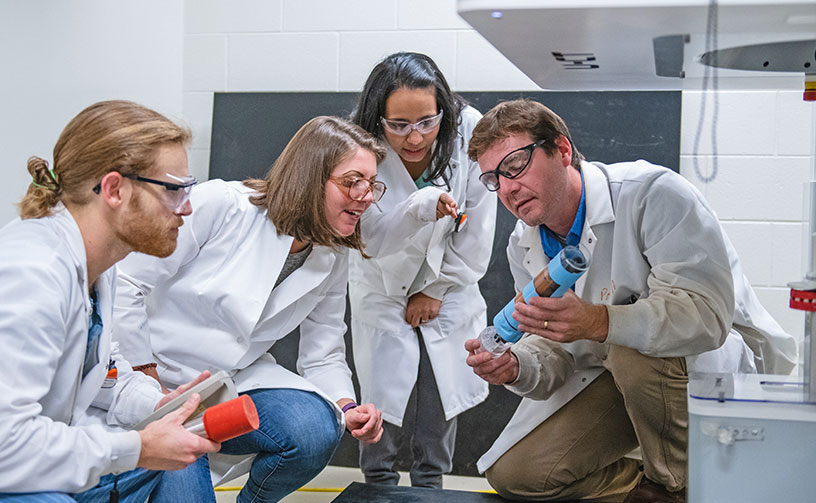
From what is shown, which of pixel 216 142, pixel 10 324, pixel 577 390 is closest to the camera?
pixel 10 324

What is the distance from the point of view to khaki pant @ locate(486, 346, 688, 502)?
1.78 m

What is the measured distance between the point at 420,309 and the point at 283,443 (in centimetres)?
67

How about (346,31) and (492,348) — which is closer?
(492,348)

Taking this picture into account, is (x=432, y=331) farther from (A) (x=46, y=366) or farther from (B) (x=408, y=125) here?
(A) (x=46, y=366)

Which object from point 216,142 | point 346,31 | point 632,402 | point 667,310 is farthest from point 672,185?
point 216,142

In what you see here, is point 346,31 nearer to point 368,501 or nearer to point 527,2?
point 368,501

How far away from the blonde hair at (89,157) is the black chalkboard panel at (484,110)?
156cm

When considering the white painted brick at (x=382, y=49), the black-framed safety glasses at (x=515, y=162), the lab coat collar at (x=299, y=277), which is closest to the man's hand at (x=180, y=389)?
the lab coat collar at (x=299, y=277)

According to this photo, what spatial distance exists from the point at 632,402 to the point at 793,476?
20.4 inches

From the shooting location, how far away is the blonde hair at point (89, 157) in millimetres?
1349

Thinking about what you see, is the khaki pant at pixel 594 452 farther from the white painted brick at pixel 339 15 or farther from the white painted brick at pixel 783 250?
the white painted brick at pixel 339 15

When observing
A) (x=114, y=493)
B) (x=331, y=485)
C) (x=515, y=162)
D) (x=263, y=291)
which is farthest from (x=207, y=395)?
(x=331, y=485)

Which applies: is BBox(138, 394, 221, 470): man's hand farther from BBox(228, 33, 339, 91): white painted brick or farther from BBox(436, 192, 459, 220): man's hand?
BBox(228, 33, 339, 91): white painted brick

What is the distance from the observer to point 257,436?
1.80 meters
